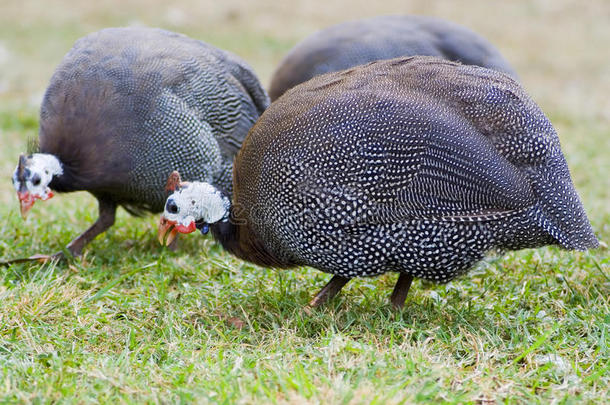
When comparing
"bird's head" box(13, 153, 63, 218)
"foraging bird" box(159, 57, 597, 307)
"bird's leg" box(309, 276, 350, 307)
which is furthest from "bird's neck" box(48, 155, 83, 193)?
"bird's leg" box(309, 276, 350, 307)

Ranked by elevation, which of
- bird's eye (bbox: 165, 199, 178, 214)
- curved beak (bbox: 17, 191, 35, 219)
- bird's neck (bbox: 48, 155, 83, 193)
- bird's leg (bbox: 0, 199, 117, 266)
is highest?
bird's eye (bbox: 165, 199, 178, 214)

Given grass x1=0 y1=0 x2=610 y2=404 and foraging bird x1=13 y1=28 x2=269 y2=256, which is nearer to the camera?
grass x1=0 y1=0 x2=610 y2=404

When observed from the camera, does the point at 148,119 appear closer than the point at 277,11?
Yes

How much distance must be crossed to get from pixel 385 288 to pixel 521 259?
847 millimetres

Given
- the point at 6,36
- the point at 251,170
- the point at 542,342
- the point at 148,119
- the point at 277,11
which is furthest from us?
the point at 277,11

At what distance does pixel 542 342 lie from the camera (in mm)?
2971

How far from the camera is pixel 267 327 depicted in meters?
3.28

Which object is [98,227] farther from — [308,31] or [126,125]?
[308,31]

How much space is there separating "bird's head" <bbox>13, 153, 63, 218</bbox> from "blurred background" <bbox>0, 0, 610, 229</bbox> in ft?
12.3

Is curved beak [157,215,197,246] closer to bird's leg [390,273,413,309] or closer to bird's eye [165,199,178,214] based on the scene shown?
bird's eye [165,199,178,214]

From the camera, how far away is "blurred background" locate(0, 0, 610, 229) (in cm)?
893

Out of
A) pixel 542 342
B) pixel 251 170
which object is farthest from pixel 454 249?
pixel 251 170

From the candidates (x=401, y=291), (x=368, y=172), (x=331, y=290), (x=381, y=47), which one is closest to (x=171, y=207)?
(x=331, y=290)

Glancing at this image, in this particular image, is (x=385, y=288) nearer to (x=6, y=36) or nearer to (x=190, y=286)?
(x=190, y=286)
